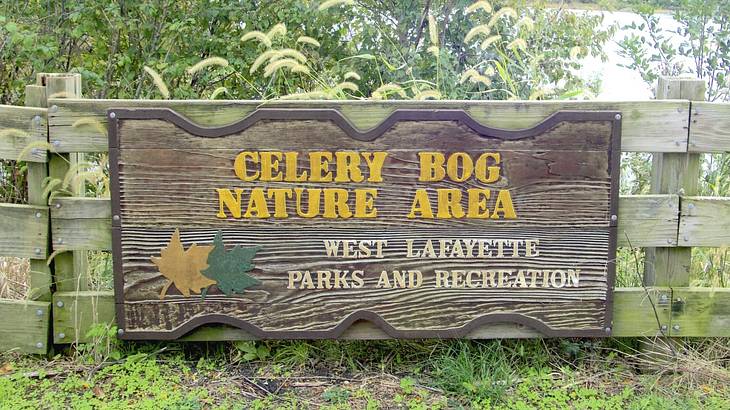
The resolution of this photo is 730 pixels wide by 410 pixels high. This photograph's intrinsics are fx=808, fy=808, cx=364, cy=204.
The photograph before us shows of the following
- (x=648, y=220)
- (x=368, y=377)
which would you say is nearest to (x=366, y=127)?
(x=368, y=377)

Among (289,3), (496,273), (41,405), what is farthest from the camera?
(289,3)

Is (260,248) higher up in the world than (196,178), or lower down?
lower down

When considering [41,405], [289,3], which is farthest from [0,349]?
[289,3]

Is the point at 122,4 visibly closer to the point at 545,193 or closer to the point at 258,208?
the point at 258,208

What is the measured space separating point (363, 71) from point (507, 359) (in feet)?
10.1

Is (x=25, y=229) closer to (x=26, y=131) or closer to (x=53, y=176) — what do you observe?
(x=53, y=176)

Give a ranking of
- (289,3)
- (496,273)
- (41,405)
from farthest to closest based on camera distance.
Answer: (289,3) < (496,273) < (41,405)

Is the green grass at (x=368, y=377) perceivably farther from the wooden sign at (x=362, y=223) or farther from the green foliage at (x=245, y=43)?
the green foliage at (x=245, y=43)

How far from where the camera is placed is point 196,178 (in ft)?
12.9

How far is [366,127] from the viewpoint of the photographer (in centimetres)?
393

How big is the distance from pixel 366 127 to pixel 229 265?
0.95 metres

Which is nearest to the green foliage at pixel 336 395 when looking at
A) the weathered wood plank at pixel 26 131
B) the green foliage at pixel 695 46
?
the weathered wood plank at pixel 26 131

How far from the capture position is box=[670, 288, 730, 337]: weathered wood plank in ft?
13.6

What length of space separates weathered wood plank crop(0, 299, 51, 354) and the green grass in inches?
3.0
